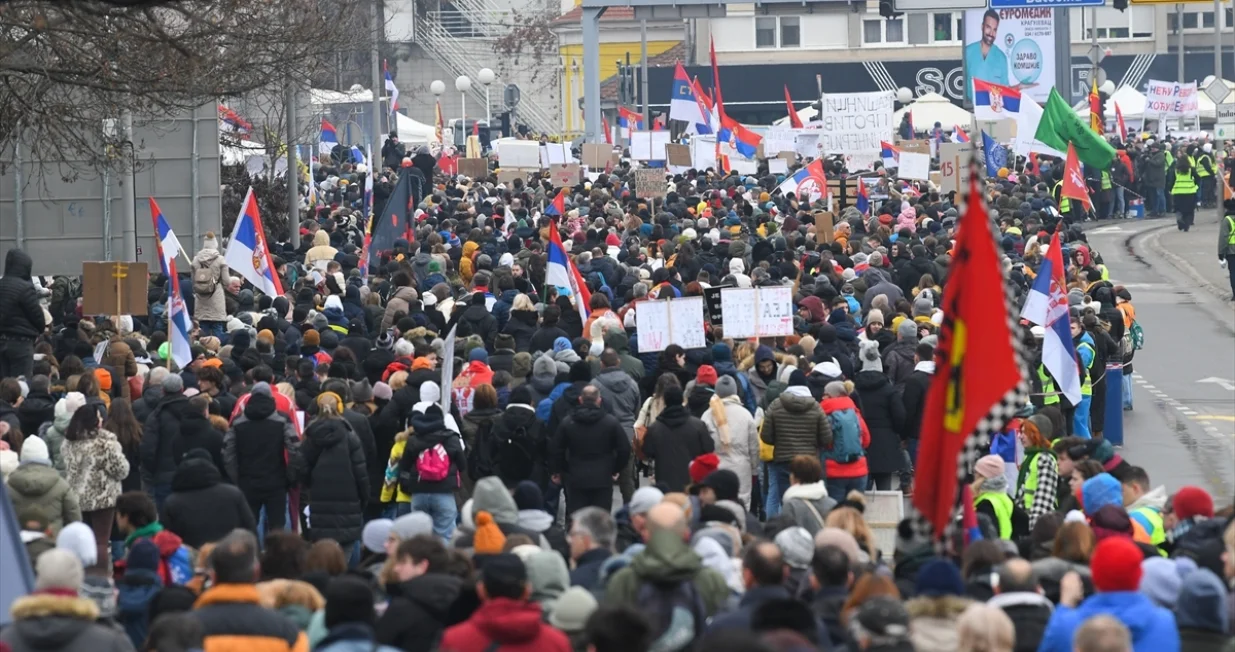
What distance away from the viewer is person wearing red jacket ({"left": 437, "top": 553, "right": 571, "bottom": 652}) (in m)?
6.90

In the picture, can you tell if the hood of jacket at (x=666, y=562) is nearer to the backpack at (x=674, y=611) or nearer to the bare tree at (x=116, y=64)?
the backpack at (x=674, y=611)

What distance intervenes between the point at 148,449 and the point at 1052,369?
6.80 metres

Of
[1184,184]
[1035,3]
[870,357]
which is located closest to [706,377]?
[870,357]

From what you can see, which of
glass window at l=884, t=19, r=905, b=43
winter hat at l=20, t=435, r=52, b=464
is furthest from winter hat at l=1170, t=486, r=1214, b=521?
glass window at l=884, t=19, r=905, b=43

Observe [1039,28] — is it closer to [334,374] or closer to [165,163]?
[165,163]

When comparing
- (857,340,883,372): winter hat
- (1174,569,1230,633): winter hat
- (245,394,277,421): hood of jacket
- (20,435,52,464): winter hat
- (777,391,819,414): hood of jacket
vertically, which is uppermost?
(857,340,883,372): winter hat

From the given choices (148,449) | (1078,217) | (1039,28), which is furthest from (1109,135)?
(148,449)

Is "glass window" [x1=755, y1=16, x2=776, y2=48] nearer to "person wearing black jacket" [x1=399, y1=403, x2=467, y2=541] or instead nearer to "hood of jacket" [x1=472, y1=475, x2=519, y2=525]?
"person wearing black jacket" [x1=399, y1=403, x2=467, y2=541]

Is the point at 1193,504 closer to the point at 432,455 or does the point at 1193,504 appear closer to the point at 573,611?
the point at 573,611

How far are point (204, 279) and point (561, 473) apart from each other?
716 centimetres

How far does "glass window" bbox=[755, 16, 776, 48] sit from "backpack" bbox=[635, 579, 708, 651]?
79611 millimetres

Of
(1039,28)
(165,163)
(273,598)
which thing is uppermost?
(1039,28)

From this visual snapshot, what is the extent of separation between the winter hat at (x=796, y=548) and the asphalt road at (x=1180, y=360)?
646cm

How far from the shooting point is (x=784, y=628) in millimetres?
6750
